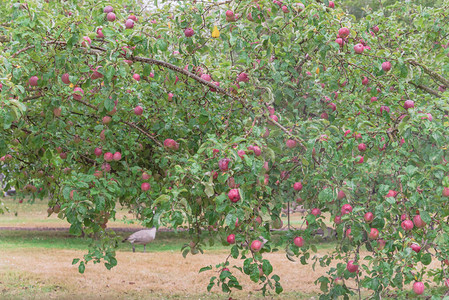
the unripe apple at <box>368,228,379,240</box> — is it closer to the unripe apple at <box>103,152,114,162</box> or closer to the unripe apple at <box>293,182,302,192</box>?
the unripe apple at <box>293,182,302,192</box>

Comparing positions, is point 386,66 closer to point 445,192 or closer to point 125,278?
point 445,192

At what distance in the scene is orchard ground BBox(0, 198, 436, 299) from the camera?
895cm

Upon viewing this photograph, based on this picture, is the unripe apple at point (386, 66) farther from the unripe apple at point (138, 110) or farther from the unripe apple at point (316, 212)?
the unripe apple at point (138, 110)

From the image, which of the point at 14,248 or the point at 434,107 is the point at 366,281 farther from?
the point at 14,248

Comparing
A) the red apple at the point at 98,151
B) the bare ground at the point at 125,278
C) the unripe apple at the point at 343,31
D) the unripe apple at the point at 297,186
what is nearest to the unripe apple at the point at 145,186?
the red apple at the point at 98,151

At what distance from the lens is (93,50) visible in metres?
3.88

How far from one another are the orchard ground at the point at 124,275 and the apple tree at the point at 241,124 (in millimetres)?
1816

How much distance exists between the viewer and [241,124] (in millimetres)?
4414

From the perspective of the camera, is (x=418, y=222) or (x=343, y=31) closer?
(x=418, y=222)

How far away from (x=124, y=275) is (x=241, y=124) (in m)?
7.23

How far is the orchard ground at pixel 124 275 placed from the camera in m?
8.95

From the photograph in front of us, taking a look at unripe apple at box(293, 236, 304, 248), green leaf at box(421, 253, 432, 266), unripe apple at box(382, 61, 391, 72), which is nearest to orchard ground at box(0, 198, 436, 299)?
unripe apple at box(293, 236, 304, 248)

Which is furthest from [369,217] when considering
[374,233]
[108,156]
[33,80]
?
[33,80]

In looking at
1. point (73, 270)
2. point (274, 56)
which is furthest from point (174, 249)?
point (274, 56)
